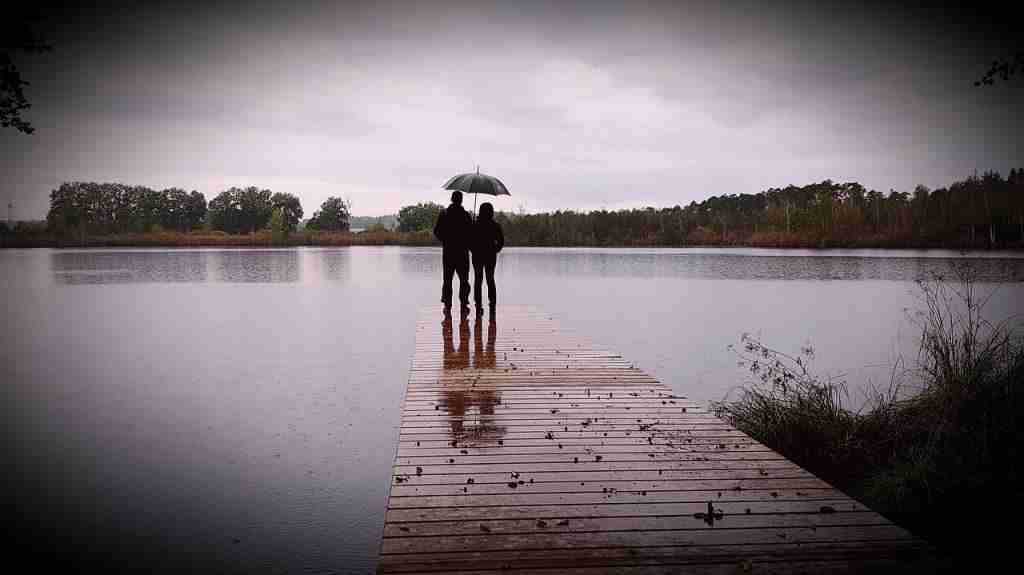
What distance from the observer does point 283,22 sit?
285 ft

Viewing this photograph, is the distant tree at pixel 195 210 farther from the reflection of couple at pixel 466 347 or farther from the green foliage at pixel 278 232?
the reflection of couple at pixel 466 347

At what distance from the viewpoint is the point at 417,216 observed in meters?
68.2

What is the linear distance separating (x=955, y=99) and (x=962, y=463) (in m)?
55.4

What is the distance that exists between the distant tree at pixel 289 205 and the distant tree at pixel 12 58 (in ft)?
263

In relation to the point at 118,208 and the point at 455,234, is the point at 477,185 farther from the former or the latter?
the point at 118,208

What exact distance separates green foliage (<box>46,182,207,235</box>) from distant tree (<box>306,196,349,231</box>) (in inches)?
694

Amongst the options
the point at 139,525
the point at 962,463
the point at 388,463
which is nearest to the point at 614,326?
the point at 388,463

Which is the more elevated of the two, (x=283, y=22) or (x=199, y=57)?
(x=283, y=22)

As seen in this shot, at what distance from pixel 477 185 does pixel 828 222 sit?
4261 centimetres

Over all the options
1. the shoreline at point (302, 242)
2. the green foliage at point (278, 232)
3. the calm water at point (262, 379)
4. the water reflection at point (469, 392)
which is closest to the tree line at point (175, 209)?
the shoreline at point (302, 242)

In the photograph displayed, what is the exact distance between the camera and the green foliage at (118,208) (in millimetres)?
70050

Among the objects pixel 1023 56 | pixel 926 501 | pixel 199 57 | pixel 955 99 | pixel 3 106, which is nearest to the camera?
pixel 926 501

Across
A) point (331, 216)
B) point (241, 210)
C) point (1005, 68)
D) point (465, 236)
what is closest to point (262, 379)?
point (465, 236)

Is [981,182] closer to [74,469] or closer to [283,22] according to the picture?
[74,469]
